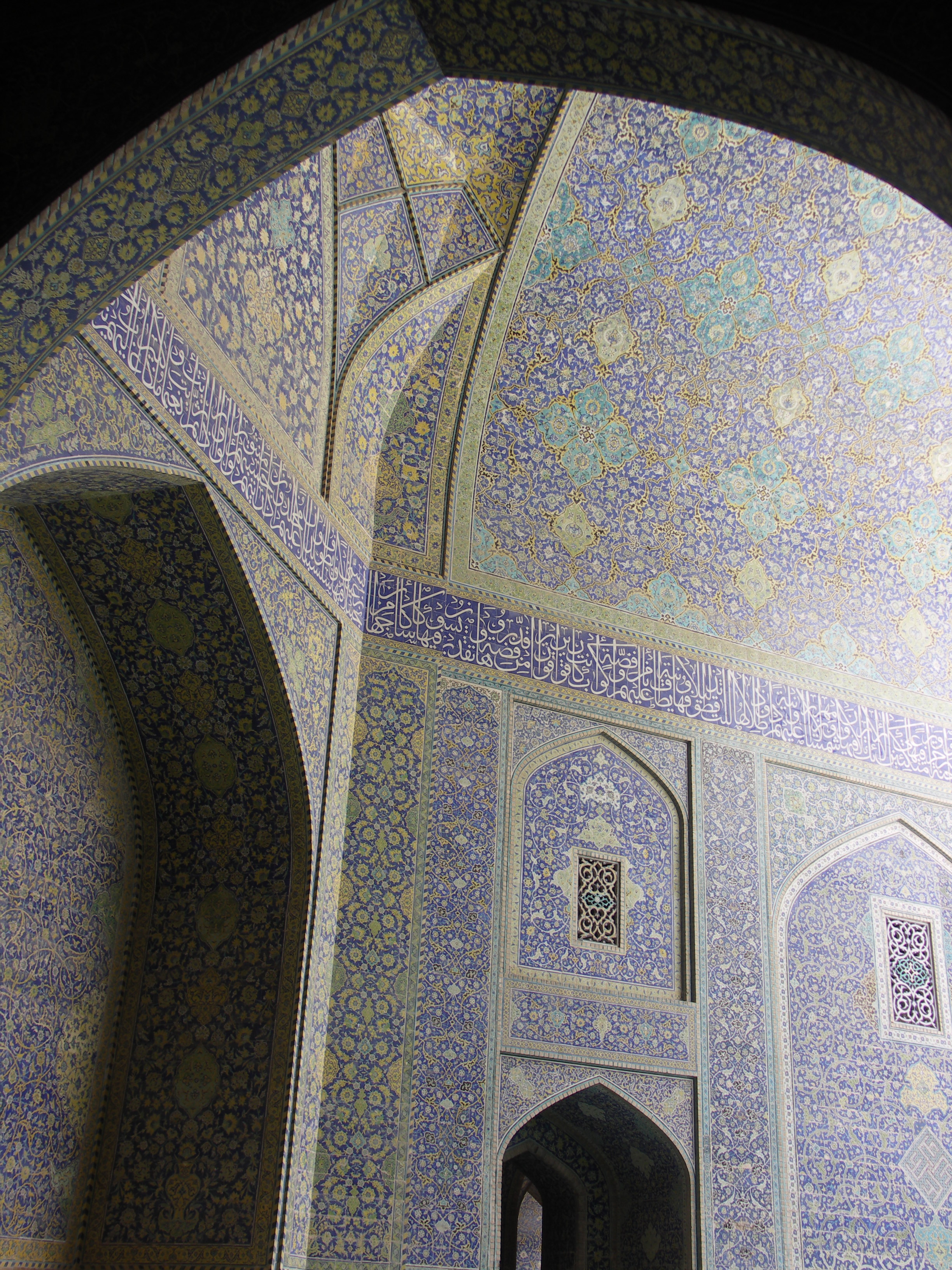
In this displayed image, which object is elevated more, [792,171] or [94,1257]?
[792,171]

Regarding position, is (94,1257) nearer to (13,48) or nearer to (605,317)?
(13,48)

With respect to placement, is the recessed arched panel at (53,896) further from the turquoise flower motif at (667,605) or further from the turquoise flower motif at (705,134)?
the turquoise flower motif at (705,134)

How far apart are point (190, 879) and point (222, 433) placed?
5.39ft

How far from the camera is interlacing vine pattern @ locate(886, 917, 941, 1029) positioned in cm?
564

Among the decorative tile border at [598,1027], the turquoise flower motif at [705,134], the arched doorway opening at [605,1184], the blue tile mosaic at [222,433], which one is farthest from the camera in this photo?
the turquoise flower motif at [705,134]

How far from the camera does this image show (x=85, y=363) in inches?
133

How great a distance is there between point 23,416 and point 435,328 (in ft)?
8.58

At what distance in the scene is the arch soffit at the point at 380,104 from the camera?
208cm

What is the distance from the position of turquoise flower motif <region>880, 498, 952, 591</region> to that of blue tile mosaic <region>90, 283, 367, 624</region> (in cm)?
316

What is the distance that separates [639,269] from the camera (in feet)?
18.4

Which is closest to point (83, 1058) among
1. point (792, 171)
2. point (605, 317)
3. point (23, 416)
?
point (23, 416)

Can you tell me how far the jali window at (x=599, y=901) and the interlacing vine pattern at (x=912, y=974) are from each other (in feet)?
4.87

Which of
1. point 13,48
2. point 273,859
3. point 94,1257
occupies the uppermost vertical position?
point 13,48

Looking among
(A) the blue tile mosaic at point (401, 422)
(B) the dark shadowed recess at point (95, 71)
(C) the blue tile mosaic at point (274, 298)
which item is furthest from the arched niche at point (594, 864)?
(B) the dark shadowed recess at point (95, 71)
